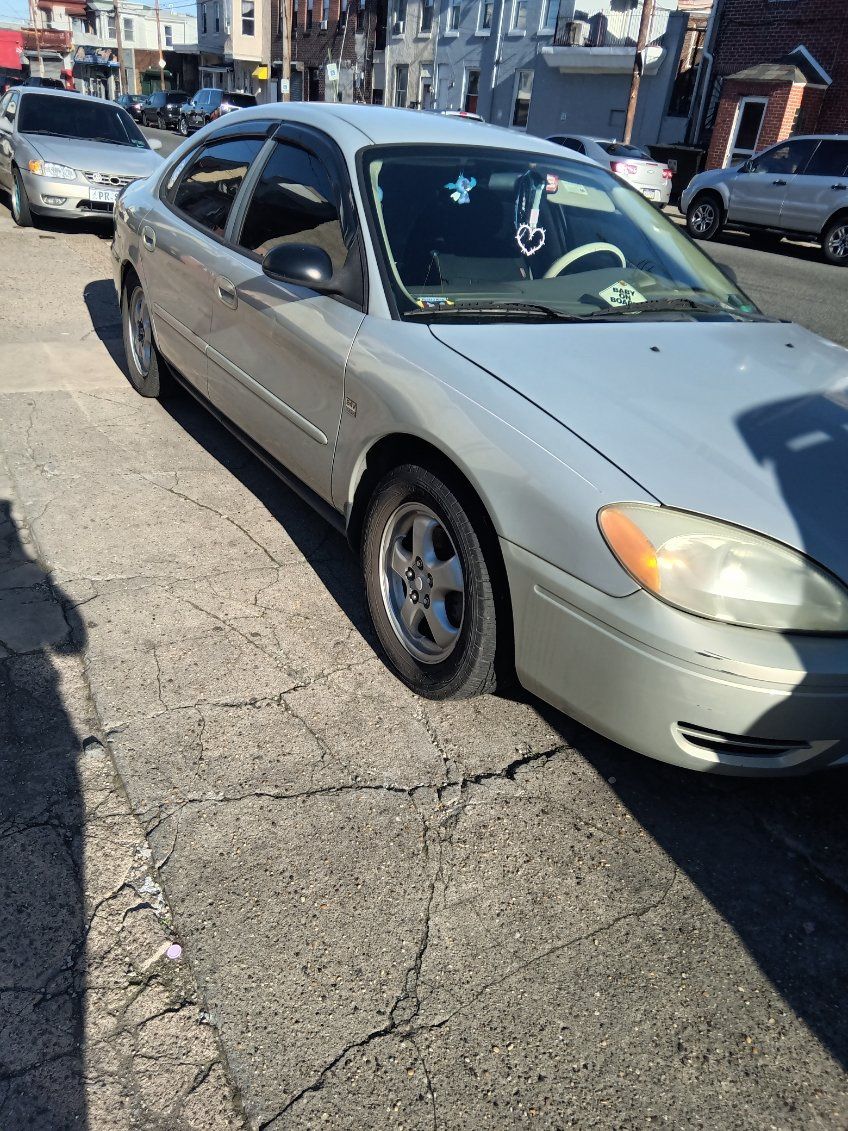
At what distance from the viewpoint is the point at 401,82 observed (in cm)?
3853

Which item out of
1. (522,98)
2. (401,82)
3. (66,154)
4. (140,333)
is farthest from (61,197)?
(401,82)

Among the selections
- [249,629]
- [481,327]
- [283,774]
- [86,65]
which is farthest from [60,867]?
[86,65]

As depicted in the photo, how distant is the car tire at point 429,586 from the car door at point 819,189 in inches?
568

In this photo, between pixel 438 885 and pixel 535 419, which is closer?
pixel 438 885

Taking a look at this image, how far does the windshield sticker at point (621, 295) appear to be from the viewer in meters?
3.31

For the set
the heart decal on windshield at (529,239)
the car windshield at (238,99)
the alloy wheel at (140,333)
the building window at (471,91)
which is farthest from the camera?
the car windshield at (238,99)

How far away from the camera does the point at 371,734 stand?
2807 mm

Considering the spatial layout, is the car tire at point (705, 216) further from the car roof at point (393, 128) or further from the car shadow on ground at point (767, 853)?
the car shadow on ground at point (767, 853)

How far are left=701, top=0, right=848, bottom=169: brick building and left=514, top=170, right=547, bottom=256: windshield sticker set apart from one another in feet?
70.0

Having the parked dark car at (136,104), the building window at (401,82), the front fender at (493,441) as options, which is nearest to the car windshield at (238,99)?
the building window at (401,82)

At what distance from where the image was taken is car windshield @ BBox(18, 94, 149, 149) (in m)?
10.9

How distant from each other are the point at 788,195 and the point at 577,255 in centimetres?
1394

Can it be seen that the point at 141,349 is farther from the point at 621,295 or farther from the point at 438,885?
the point at 438,885

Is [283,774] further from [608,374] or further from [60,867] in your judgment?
[608,374]
